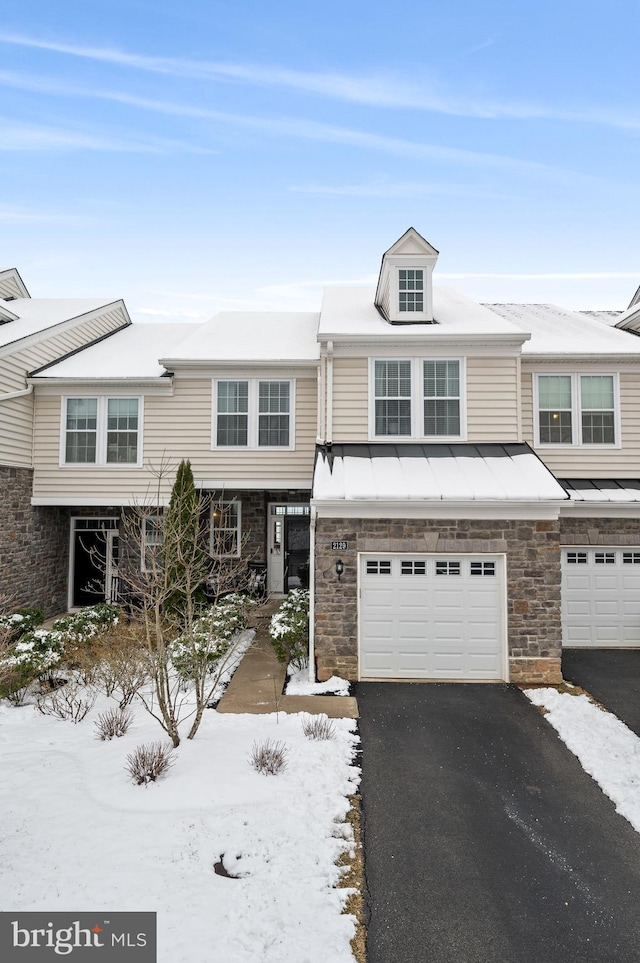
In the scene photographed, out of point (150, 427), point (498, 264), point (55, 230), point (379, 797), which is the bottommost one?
point (379, 797)

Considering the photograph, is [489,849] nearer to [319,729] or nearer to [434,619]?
[319,729]

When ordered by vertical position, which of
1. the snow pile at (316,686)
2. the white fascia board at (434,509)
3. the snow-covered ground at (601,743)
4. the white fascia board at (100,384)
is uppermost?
the white fascia board at (100,384)

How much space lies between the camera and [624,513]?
1075cm

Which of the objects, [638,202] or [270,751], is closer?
[270,751]

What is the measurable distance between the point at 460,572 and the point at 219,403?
7186 mm

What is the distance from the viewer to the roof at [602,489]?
10.7 metres

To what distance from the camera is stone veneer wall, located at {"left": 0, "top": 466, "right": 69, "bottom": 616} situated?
11.5m

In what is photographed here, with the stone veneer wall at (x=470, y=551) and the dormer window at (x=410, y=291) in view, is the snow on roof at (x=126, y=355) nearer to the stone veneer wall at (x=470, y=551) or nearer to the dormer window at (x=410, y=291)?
the dormer window at (x=410, y=291)

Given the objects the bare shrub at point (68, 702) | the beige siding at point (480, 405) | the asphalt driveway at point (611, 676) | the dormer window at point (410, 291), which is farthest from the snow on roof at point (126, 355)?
the asphalt driveway at point (611, 676)

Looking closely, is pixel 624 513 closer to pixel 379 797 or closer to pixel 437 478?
pixel 437 478

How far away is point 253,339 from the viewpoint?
13367 millimetres

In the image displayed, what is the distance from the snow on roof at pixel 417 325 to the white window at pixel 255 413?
6.72 ft

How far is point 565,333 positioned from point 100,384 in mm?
12184

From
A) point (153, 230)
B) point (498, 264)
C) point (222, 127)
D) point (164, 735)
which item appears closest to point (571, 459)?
point (164, 735)
